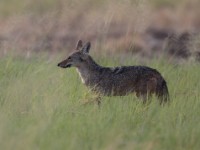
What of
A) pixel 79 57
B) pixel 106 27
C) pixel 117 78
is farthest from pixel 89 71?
pixel 106 27

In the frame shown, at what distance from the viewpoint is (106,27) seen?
13656mm

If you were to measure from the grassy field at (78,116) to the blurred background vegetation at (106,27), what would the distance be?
1623mm

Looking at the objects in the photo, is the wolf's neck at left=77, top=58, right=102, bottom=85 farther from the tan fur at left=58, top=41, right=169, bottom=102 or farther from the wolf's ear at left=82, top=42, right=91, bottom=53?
the wolf's ear at left=82, top=42, right=91, bottom=53

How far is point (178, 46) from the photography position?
17984mm

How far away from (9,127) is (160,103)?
2326 mm

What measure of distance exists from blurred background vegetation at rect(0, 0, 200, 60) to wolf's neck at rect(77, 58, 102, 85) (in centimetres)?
152

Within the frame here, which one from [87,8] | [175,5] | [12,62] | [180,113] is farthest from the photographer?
[175,5]

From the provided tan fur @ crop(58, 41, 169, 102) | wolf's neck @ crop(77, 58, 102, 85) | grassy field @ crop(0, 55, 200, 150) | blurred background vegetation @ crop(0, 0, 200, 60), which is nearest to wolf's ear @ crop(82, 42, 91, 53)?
tan fur @ crop(58, 41, 169, 102)

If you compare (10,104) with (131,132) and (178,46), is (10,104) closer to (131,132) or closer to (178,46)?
(131,132)

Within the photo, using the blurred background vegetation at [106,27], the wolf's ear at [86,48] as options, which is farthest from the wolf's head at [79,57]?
the blurred background vegetation at [106,27]

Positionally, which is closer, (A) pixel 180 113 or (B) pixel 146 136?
(B) pixel 146 136

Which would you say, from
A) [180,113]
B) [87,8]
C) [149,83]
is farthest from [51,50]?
[180,113]

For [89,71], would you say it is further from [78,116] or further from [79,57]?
[78,116]

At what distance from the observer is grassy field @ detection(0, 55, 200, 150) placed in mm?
7785
